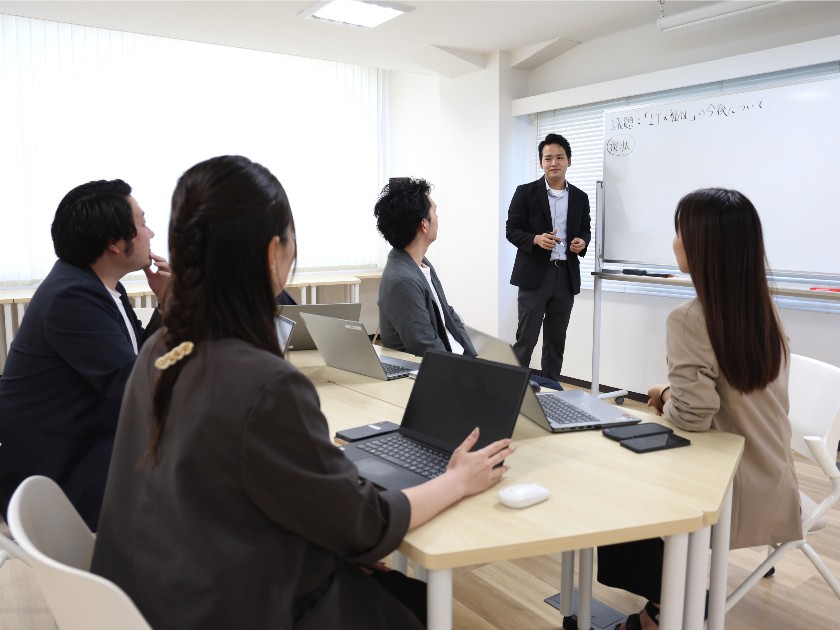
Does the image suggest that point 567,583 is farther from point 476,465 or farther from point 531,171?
point 531,171

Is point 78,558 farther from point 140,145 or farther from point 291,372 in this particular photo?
point 140,145

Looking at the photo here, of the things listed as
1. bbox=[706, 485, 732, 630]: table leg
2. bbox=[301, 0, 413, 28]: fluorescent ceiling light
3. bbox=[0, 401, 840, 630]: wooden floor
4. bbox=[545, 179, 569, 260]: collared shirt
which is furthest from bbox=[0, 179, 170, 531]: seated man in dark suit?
bbox=[545, 179, 569, 260]: collared shirt

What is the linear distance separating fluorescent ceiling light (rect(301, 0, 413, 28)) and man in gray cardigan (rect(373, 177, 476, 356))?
2.10 meters

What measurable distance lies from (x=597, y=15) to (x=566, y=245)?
4.85 ft

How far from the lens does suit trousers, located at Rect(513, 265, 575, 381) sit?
15.3ft

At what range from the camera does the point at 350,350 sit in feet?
7.70

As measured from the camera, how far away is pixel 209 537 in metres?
0.97

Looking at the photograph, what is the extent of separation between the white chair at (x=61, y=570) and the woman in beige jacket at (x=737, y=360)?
1.29m

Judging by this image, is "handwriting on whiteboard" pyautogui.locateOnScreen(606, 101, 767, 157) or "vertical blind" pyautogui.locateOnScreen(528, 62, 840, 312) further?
"vertical blind" pyautogui.locateOnScreen(528, 62, 840, 312)

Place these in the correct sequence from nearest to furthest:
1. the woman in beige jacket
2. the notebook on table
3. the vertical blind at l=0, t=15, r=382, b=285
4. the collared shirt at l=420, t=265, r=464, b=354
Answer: the notebook on table < the woman in beige jacket < the collared shirt at l=420, t=265, r=464, b=354 < the vertical blind at l=0, t=15, r=382, b=285

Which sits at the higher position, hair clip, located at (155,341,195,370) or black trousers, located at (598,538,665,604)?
hair clip, located at (155,341,195,370)

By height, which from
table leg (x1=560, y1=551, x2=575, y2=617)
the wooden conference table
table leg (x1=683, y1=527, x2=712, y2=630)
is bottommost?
table leg (x1=560, y1=551, x2=575, y2=617)

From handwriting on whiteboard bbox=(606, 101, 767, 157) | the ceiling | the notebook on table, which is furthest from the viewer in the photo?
the ceiling

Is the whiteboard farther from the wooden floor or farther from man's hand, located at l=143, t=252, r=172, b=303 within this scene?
man's hand, located at l=143, t=252, r=172, b=303
